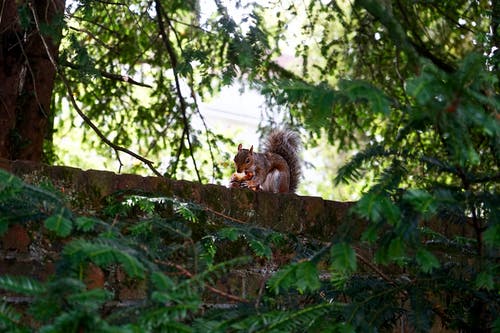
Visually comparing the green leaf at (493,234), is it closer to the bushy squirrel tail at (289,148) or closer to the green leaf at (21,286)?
the green leaf at (21,286)

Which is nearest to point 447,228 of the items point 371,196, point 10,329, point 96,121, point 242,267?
point 242,267

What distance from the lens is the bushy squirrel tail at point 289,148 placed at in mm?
4055

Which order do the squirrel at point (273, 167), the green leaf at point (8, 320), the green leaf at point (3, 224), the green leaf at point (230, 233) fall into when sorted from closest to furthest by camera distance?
the green leaf at point (8, 320) < the green leaf at point (3, 224) < the green leaf at point (230, 233) < the squirrel at point (273, 167)

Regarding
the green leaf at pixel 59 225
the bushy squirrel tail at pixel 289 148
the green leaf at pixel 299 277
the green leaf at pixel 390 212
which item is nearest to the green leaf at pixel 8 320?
the green leaf at pixel 59 225

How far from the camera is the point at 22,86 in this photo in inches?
152

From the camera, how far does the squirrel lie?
3.92 metres

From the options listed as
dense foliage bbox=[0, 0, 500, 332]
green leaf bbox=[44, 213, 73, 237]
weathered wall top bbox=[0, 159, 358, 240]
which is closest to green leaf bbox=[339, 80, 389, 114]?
dense foliage bbox=[0, 0, 500, 332]

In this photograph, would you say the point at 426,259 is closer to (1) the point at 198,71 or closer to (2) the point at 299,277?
(2) the point at 299,277

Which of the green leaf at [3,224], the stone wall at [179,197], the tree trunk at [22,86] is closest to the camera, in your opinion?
the green leaf at [3,224]

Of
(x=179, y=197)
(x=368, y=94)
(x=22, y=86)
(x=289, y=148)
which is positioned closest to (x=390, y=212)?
(x=368, y=94)

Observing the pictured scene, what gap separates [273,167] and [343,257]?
220 cm

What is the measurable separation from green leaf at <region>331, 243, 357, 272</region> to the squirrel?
2055mm

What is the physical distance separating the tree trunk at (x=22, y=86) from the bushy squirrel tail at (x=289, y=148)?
3.73 ft

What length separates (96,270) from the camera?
2447mm
